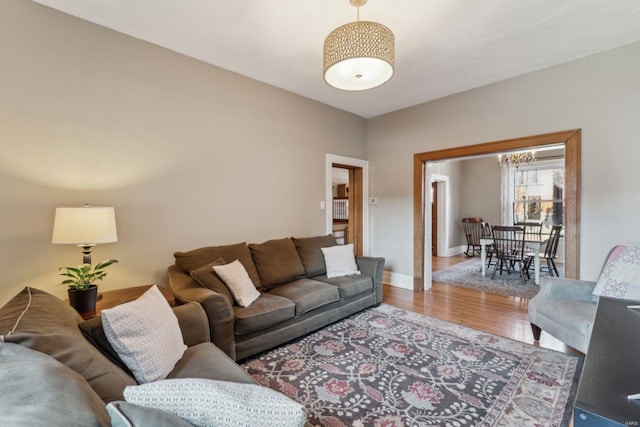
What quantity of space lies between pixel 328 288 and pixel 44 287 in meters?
2.37

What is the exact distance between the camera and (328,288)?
295 centimetres

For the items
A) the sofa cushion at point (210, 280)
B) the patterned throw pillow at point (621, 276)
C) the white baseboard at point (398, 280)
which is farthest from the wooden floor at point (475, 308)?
the sofa cushion at point (210, 280)

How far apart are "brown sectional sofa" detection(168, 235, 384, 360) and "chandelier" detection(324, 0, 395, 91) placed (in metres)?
1.91

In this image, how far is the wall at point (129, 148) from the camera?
2092 millimetres

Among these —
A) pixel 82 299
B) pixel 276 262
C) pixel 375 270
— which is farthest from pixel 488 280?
pixel 82 299

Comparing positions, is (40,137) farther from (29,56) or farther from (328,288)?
(328,288)

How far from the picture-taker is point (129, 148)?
2.57 metres

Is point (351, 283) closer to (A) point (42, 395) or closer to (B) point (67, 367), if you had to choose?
(B) point (67, 367)

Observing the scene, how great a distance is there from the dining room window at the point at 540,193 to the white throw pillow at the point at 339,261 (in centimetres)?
542

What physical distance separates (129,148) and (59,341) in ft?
6.68

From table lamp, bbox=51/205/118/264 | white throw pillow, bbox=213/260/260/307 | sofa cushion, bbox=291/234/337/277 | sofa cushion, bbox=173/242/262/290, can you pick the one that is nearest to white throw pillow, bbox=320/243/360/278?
sofa cushion, bbox=291/234/337/277

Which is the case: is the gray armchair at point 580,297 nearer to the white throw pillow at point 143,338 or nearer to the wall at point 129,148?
the white throw pillow at point 143,338

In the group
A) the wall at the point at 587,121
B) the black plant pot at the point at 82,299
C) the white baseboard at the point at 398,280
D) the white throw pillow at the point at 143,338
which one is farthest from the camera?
the white baseboard at the point at 398,280

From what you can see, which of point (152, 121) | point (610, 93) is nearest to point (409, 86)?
point (610, 93)
